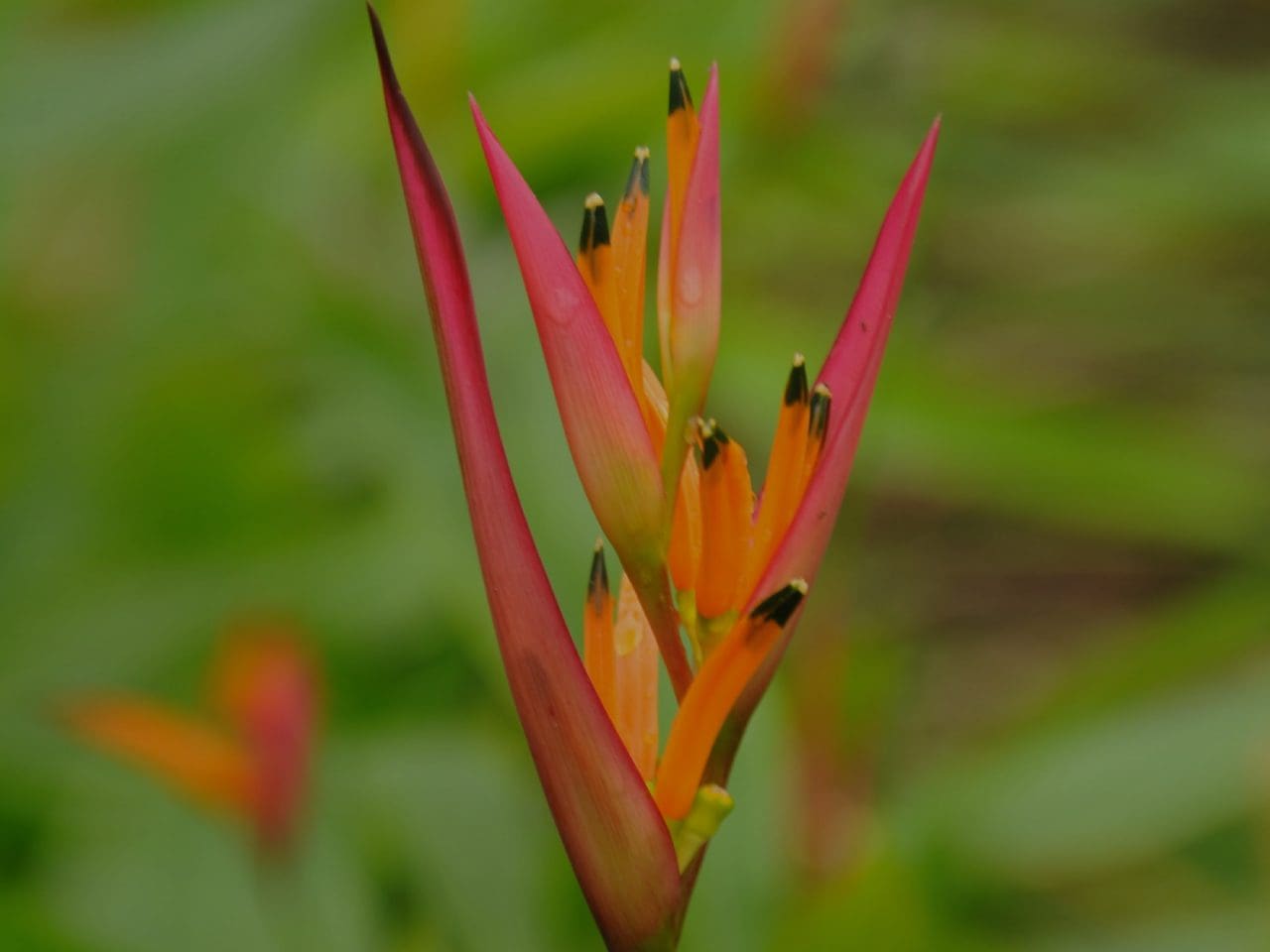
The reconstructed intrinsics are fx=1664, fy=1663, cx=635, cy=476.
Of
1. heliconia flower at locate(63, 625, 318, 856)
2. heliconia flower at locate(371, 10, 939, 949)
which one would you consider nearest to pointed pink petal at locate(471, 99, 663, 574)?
heliconia flower at locate(371, 10, 939, 949)

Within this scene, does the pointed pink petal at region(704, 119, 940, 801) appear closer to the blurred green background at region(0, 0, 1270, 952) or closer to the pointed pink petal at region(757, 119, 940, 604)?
the pointed pink petal at region(757, 119, 940, 604)

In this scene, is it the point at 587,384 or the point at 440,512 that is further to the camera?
the point at 440,512

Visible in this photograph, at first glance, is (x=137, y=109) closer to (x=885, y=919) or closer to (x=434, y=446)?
(x=434, y=446)

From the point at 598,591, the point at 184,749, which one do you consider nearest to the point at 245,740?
the point at 184,749

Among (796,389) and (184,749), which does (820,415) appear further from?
(184,749)

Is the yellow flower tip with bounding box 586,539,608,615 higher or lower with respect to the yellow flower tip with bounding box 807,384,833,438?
lower
